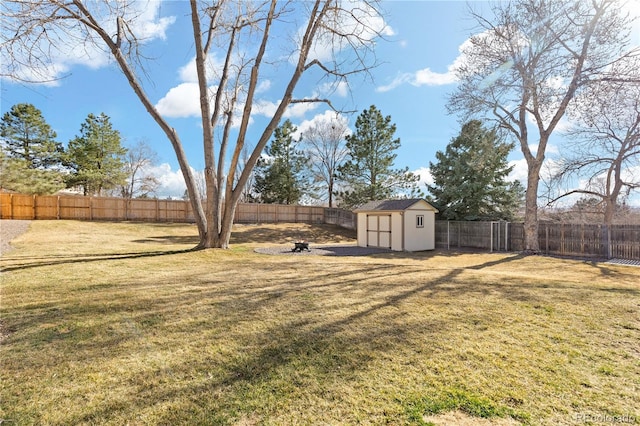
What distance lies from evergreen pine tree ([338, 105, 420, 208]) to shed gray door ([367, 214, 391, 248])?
7.12 meters

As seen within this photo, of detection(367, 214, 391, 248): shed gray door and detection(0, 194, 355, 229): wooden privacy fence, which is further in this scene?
detection(0, 194, 355, 229): wooden privacy fence

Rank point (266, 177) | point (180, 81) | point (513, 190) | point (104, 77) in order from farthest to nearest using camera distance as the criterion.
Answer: point (266, 177) < point (513, 190) < point (180, 81) < point (104, 77)

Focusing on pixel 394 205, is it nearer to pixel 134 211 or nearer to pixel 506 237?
pixel 506 237

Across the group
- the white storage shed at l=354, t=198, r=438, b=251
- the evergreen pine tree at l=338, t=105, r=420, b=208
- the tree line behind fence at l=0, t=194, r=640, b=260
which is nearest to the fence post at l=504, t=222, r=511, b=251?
the tree line behind fence at l=0, t=194, r=640, b=260

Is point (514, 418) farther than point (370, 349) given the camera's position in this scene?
No

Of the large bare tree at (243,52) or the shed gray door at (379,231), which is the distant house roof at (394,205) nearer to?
the shed gray door at (379,231)

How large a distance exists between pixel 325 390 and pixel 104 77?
11.3m

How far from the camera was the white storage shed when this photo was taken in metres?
14.4

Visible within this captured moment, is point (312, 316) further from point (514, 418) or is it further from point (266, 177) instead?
point (266, 177)

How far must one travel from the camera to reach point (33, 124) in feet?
73.7

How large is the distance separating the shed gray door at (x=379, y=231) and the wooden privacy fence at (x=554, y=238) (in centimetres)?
407

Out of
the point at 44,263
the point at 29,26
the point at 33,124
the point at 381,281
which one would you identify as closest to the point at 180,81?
the point at 29,26

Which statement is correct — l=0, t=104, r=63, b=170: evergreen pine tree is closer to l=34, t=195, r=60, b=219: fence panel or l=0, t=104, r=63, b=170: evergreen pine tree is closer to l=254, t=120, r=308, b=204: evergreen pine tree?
l=34, t=195, r=60, b=219: fence panel

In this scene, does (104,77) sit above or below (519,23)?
below
